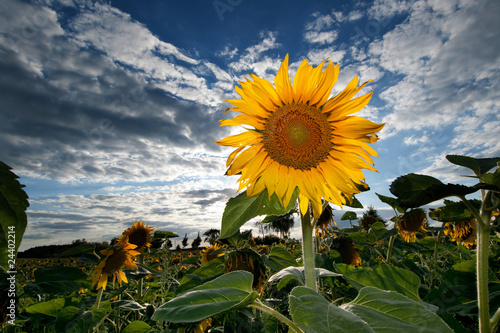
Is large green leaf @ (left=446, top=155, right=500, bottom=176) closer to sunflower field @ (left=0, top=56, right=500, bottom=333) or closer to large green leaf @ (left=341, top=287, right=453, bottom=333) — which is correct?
sunflower field @ (left=0, top=56, right=500, bottom=333)

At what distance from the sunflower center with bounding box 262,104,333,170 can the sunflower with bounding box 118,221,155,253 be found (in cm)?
374

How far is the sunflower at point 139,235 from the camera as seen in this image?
4.68m

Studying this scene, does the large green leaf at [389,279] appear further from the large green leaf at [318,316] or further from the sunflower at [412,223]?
the sunflower at [412,223]

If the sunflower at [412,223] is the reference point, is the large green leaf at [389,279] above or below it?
below

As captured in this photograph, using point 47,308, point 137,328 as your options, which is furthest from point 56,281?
point 137,328

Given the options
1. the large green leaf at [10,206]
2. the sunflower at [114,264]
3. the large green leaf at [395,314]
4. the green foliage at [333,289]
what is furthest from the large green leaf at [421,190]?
the sunflower at [114,264]

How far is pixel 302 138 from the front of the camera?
1650mm

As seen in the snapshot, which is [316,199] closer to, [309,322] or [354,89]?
[354,89]

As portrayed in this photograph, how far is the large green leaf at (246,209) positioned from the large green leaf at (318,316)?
408 mm

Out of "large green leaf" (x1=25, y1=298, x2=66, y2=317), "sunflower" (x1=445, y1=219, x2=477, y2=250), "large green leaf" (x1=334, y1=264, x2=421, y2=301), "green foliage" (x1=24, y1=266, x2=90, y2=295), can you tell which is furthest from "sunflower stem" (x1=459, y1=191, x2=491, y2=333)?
"sunflower" (x1=445, y1=219, x2=477, y2=250)

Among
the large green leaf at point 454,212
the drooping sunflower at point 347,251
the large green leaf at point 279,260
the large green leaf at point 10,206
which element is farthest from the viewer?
the drooping sunflower at point 347,251

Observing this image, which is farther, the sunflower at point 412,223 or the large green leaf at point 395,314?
the sunflower at point 412,223

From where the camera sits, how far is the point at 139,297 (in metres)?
3.96

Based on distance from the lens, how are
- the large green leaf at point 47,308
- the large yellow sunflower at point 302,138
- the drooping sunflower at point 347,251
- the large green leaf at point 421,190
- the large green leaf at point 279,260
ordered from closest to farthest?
the large green leaf at point 421,190 < the large yellow sunflower at point 302,138 < the large green leaf at point 279,260 < the large green leaf at point 47,308 < the drooping sunflower at point 347,251
